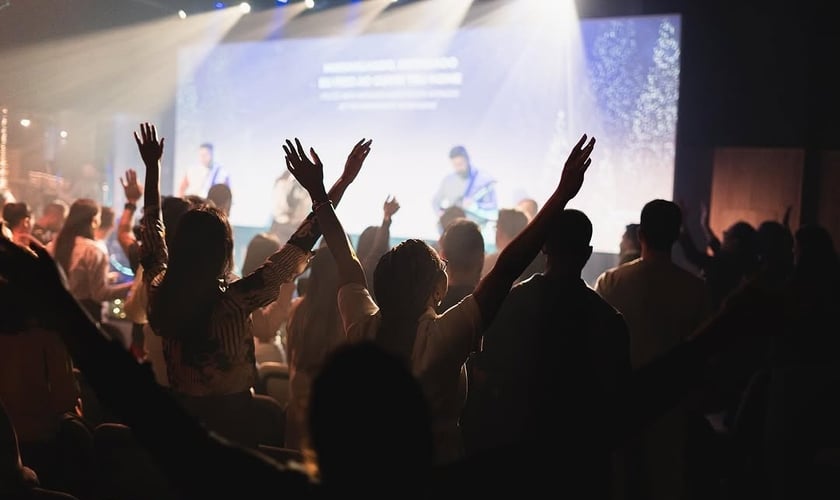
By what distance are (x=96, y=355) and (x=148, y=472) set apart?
1197mm

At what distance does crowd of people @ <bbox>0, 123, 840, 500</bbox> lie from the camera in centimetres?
107

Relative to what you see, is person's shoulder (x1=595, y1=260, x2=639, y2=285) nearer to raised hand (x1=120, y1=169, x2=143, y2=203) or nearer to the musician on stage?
raised hand (x1=120, y1=169, x2=143, y2=203)

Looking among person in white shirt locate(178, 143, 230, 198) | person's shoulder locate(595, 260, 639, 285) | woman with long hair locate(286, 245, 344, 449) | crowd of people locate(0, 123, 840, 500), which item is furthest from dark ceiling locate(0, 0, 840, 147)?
woman with long hair locate(286, 245, 344, 449)

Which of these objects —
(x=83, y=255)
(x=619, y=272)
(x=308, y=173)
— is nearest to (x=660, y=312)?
(x=619, y=272)

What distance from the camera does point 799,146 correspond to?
7695mm

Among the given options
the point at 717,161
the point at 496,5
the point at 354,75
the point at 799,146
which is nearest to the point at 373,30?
A: the point at 354,75

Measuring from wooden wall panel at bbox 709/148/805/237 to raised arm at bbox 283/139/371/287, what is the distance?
6.43m

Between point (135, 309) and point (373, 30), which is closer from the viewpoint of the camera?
point (135, 309)

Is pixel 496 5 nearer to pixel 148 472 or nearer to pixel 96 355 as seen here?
pixel 148 472

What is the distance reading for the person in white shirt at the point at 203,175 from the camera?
9.59m

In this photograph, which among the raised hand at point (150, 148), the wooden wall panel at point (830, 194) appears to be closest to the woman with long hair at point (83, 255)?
the raised hand at point (150, 148)

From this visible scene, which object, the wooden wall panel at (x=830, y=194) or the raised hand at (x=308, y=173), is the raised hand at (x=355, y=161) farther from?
the wooden wall panel at (x=830, y=194)

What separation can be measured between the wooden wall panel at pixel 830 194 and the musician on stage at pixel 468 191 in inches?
121

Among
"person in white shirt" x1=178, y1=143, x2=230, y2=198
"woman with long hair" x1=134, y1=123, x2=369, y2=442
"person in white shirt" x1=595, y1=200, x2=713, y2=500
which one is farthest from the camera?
"person in white shirt" x1=178, y1=143, x2=230, y2=198
